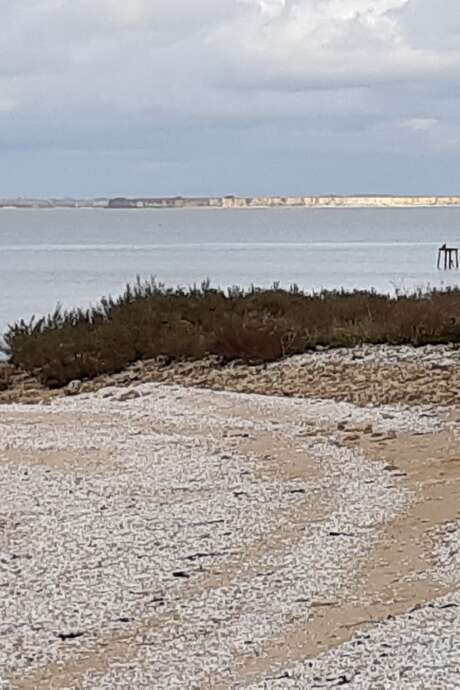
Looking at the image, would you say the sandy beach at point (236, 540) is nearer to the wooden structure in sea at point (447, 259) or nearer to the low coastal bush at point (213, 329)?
the low coastal bush at point (213, 329)

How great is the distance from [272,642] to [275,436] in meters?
5.94

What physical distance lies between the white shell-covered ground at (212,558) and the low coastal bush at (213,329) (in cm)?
400

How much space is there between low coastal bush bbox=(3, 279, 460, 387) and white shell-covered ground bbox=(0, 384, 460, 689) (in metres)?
4.00

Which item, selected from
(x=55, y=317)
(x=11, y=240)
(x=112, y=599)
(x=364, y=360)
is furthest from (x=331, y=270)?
(x=11, y=240)

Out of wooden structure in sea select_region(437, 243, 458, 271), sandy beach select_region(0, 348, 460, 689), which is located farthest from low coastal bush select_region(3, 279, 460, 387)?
wooden structure in sea select_region(437, 243, 458, 271)

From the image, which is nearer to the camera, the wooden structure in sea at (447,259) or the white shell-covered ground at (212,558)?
the white shell-covered ground at (212,558)

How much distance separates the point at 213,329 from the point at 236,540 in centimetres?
999

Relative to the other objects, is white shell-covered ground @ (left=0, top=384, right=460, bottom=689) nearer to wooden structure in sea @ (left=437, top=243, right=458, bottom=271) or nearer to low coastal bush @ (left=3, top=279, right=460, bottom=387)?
low coastal bush @ (left=3, top=279, right=460, bottom=387)

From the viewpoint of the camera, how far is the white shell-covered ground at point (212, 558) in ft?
17.8

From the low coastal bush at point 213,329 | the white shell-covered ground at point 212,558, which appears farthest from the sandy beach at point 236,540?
the low coastal bush at point 213,329

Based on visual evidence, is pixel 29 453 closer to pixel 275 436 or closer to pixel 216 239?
pixel 275 436

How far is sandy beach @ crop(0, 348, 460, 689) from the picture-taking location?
18.0ft

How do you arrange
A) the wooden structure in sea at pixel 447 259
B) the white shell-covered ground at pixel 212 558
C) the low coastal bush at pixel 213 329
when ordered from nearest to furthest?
the white shell-covered ground at pixel 212 558 < the low coastal bush at pixel 213 329 < the wooden structure in sea at pixel 447 259

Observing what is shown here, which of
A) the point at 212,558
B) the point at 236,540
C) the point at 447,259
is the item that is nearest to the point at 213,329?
the point at 236,540
